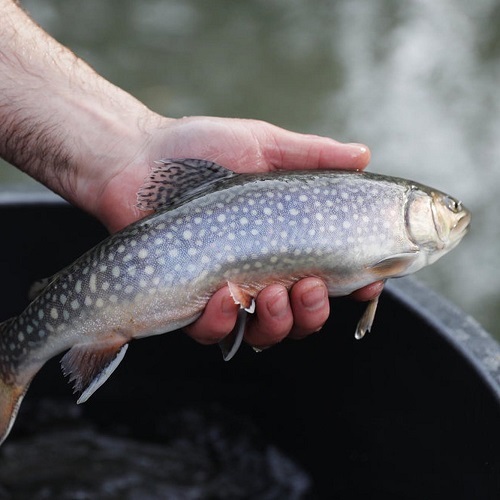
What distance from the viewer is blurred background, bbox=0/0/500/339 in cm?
485

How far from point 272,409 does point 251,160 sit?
851mm

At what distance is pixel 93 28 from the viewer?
566cm

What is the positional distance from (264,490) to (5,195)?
47.3 inches

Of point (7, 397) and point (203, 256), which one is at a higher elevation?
point (203, 256)

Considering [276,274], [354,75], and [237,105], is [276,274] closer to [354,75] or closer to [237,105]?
[237,105]

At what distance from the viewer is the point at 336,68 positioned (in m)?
5.48

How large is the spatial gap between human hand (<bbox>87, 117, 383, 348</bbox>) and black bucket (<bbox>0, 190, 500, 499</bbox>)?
0.22 m

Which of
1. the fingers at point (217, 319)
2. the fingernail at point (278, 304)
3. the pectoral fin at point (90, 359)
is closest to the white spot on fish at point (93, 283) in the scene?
the pectoral fin at point (90, 359)

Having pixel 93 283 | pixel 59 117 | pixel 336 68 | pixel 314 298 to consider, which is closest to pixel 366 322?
pixel 314 298

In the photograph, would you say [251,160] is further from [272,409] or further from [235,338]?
[272,409]

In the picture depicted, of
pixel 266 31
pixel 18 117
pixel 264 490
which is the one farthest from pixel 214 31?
pixel 264 490

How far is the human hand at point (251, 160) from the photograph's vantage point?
1.90 meters

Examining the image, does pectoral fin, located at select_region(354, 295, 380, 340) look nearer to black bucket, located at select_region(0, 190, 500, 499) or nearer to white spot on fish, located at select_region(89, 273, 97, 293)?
black bucket, located at select_region(0, 190, 500, 499)

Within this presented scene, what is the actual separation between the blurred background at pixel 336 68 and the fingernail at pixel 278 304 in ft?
8.70
